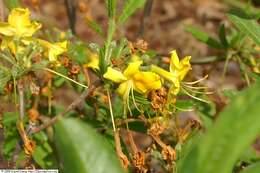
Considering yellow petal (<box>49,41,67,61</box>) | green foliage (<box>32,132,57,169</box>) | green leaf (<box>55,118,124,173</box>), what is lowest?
green foliage (<box>32,132,57,169</box>)

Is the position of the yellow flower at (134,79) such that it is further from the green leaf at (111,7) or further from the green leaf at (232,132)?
the green leaf at (232,132)

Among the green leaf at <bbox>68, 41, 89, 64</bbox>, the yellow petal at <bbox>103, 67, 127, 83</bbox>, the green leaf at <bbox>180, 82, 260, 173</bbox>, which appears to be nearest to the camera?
the green leaf at <bbox>180, 82, 260, 173</bbox>

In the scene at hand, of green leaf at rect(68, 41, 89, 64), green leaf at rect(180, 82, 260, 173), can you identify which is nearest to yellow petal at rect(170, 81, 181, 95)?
green leaf at rect(68, 41, 89, 64)

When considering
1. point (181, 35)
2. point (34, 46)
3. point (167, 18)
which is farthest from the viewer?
point (167, 18)

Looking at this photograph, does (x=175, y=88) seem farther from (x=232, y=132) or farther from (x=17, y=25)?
(x=232, y=132)

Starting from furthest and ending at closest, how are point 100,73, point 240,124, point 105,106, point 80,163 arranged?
point 105,106 < point 100,73 < point 80,163 < point 240,124

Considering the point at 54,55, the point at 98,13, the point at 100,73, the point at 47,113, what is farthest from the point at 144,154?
the point at 98,13

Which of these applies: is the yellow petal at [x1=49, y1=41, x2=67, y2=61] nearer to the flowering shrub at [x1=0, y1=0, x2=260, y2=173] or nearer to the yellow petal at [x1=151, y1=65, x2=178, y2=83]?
the flowering shrub at [x1=0, y1=0, x2=260, y2=173]

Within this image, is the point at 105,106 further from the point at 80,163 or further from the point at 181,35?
the point at 181,35

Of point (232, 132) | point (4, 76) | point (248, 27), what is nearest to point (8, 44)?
point (4, 76)
